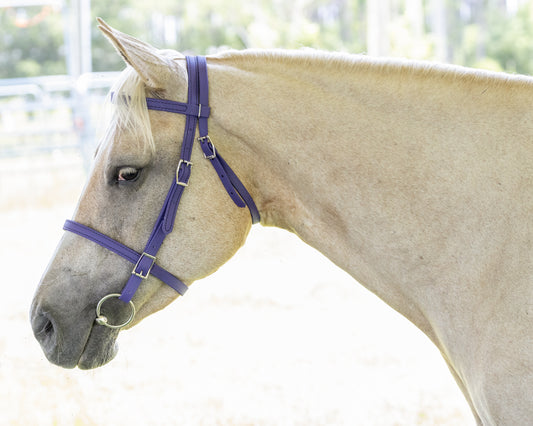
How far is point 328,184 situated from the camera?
2.15 m

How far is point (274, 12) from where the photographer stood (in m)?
46.4

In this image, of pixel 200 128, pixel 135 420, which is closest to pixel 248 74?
pixel 200 128

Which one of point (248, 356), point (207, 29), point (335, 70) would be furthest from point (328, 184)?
point (207, 29)

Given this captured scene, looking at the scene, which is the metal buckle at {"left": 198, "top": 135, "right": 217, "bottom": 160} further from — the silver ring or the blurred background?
the silver ring

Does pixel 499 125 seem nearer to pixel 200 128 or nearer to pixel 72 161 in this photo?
pixel 200 128

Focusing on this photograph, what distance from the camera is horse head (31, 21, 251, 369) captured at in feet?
6.96

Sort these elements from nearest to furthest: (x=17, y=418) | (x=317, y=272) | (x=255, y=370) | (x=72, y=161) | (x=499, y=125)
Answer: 1. (x=499, y=125)
2. (x=17, y=418)
3. (x=255, y=370)
4. (x=317, y=272)
5. (x=72, y=161)

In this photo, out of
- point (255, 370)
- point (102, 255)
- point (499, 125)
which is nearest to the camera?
point (499, 125)

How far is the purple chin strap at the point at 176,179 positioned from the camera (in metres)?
2.15

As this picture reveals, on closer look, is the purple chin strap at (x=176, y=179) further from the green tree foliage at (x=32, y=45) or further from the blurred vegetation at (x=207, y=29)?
the green tree foliage at (x=32, y=45)

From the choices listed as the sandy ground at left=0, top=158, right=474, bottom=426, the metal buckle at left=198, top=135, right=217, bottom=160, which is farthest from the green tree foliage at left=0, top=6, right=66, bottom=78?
the metal buckle at left=198, top=135, right=217, bottom=160

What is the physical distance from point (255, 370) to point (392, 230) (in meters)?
2.85

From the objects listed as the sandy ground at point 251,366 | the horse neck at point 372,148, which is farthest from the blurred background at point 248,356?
the horse neck at point 372,148

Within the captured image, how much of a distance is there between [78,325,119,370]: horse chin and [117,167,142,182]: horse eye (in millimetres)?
570
